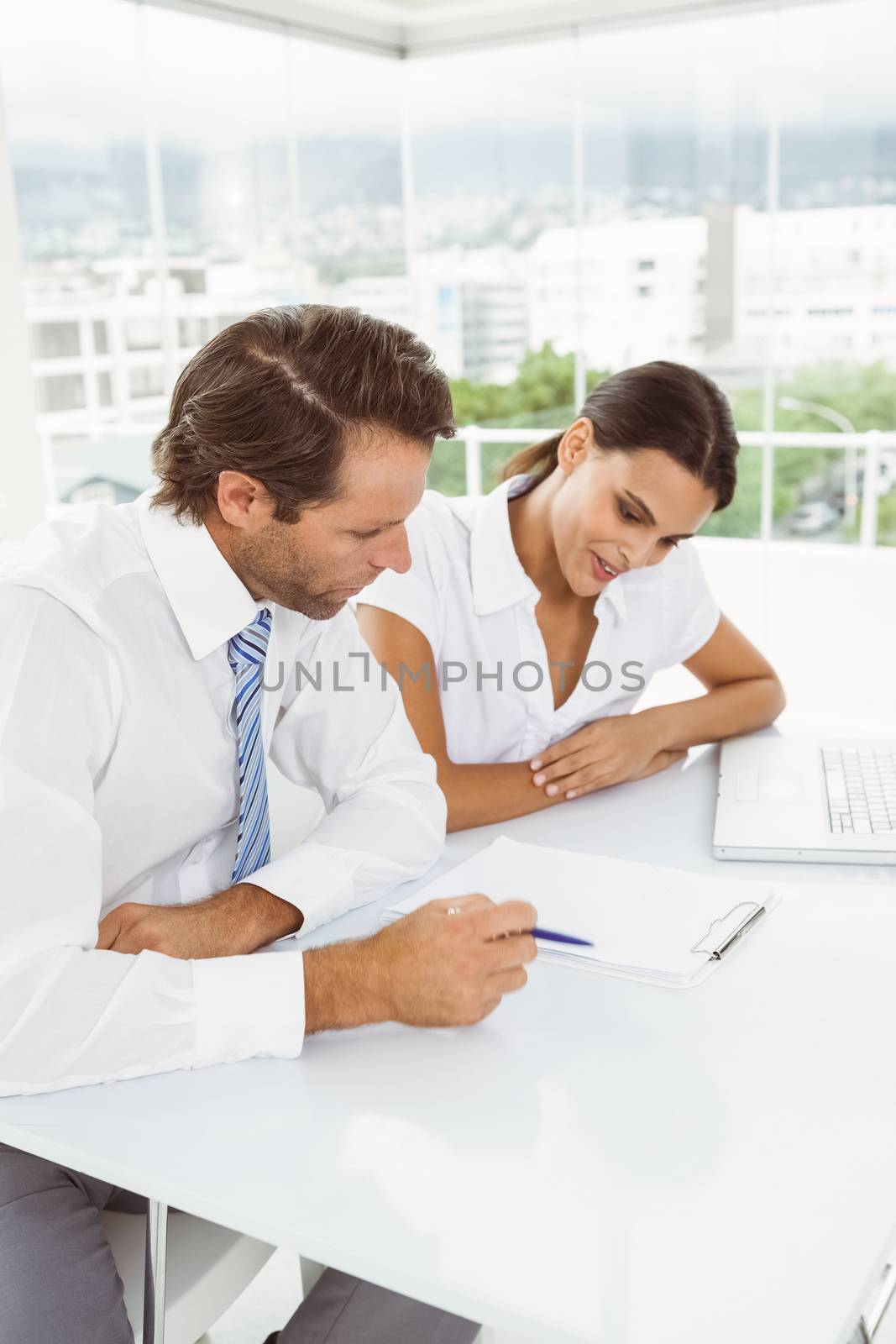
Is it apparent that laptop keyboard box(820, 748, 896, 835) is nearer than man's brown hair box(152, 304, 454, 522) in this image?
No

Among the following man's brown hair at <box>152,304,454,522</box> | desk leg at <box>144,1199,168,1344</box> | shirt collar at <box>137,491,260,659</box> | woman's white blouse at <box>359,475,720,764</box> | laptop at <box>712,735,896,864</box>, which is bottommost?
desk leg at <box>144,1199,168,1344</box>

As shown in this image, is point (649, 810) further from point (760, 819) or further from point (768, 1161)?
point (768, 1161)

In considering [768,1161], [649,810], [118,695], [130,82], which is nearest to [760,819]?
[649,810]

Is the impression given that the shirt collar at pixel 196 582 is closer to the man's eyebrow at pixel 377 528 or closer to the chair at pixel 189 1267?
the man's eyebrow at pixel 377 528

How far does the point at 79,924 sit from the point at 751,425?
13.9ft

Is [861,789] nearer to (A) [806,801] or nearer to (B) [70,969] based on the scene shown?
(A) [806,801]

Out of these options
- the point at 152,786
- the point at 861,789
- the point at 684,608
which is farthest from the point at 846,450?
the point at 152,786

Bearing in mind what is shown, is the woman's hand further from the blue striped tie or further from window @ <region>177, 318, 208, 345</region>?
window @ <region>177, 318, 208, 345</region>

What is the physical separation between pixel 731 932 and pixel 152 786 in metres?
0.60

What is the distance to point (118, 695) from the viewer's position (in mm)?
1196

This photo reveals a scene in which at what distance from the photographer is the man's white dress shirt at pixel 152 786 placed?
1.00 m

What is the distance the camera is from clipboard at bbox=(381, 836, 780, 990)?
1.19 m

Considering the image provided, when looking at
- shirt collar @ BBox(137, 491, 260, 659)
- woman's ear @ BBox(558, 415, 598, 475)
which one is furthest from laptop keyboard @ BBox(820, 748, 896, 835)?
shirt collar @ BBox(137, 491, 260, 659)

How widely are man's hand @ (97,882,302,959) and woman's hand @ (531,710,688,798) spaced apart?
0.50 metres
